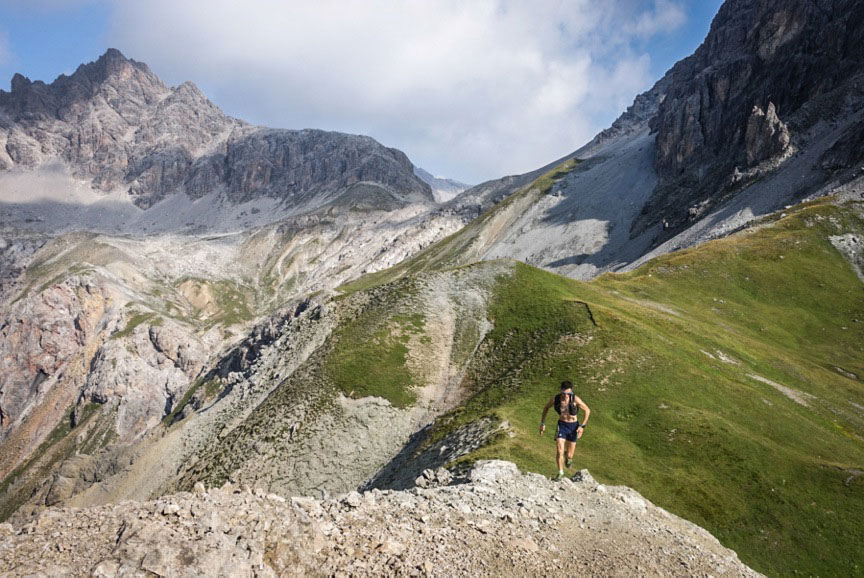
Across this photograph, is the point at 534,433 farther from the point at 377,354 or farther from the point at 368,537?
the point at 377,354

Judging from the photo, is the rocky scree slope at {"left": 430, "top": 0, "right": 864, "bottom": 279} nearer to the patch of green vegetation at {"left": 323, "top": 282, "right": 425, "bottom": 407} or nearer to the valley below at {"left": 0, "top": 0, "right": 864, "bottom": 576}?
the valley below at {"left": 0, "top": 0, "right": 864, "bottom": 576}

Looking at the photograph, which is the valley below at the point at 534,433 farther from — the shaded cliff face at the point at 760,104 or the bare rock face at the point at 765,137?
the shaded cliff face at the point at 760,104

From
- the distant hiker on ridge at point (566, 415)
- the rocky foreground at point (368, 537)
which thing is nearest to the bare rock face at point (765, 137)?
the distant hiker on ridge at point (566, 415)

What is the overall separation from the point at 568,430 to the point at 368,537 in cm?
1161

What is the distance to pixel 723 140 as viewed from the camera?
168125 millimetres

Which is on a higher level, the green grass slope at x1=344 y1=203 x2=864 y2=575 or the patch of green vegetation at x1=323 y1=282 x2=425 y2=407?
the patch of green vegetation at x1=323 y1=282 x2=425 y2=407

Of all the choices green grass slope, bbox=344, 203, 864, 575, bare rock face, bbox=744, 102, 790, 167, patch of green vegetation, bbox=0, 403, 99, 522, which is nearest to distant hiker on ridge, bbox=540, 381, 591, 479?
green grass slope, bbox=344, 203, 864, 575

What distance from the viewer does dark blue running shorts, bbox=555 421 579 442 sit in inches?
867

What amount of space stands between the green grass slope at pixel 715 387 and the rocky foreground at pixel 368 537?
259 inches

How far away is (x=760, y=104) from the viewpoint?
161 metres

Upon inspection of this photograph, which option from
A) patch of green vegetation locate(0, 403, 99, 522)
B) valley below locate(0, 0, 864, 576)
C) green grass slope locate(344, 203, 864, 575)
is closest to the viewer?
valley below locate(0, 0, 864, 576)

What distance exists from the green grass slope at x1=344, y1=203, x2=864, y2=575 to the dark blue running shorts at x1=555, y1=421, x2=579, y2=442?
422cm

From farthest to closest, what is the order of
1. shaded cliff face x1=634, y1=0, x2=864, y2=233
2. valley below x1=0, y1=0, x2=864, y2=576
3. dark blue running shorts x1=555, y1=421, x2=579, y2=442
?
shaded cliff face x1=634, y1=0, x2=864, y2=233 → dark blue running shorts x1=555, y1=421, x2=579, y2=442 → valley below x1=0, y1=0, x2=864, y2=576

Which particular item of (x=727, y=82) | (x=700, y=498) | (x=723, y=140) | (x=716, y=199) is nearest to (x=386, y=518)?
(x=700, y=498)
